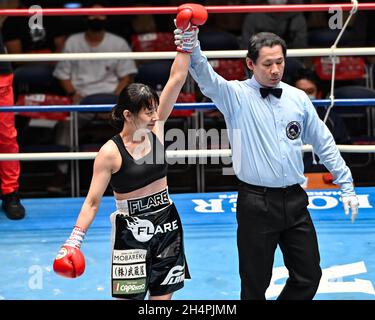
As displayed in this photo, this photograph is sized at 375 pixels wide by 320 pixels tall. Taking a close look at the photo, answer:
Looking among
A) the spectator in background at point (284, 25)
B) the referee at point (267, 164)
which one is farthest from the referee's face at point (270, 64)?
the spectator in background at point (284, 25)

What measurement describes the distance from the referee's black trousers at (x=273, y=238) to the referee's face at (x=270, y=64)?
433 millimetres

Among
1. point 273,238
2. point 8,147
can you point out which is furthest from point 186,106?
point 273,238

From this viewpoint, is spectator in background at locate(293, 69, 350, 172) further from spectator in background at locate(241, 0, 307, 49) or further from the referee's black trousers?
the referee's black trousers

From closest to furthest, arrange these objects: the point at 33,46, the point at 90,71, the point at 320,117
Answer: the point at 320,117
the point at 90,71
the point at 33,46

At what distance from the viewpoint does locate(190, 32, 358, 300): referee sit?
3.21 metres

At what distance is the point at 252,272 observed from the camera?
3.25 metres

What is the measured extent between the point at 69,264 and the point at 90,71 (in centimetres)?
343

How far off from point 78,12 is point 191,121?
6.27 ft

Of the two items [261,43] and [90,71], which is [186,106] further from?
[90,71]

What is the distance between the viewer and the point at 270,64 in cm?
318

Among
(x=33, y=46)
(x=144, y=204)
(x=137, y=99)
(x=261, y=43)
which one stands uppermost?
(x=33, y=46)

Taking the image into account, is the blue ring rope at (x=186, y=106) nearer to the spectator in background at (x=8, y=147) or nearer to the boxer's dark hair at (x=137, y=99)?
the spectator in background at (x=8, y=147)

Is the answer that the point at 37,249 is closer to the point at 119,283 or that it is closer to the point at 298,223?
the point at 119,283

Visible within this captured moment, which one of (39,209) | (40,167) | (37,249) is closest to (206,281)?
(37,249)
